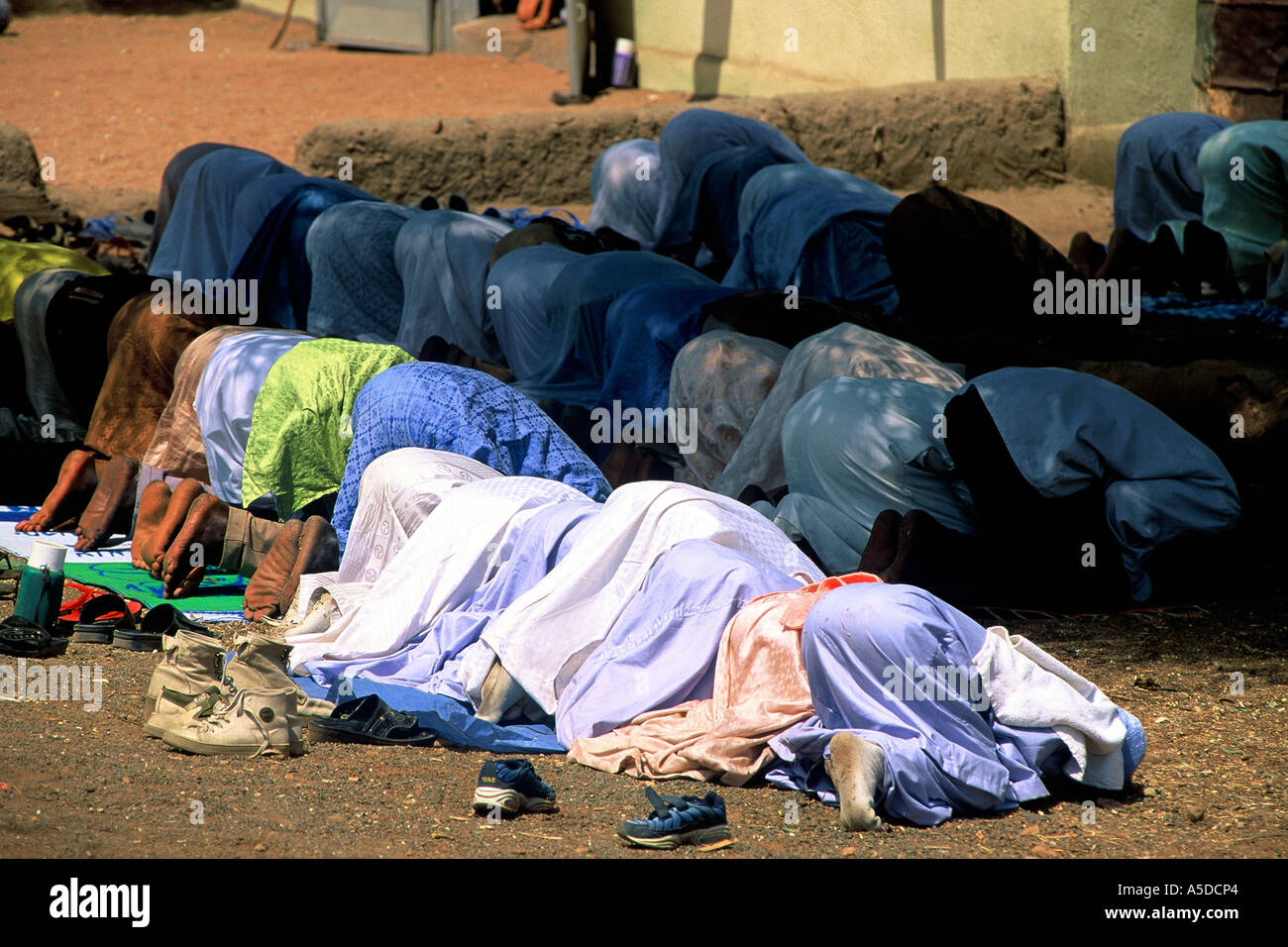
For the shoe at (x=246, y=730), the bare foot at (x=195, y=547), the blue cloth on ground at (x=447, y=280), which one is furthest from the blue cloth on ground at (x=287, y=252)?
the shoe at (x=246, y=730)

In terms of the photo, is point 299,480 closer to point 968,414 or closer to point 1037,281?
point 968,414

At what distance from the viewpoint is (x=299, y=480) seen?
5688 millimetres

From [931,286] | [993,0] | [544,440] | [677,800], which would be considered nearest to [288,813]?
[677,800]

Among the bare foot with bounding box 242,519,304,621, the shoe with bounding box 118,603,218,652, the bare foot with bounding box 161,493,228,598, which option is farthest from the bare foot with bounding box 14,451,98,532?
the shoe with bounding box 118,603,218,652

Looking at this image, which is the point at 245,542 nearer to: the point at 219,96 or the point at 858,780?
the point at 858,780

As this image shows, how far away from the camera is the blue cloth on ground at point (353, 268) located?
802 cm

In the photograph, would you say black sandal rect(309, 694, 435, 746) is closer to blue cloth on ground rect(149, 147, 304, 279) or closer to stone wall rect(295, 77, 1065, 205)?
blue cloth on ground rect(149, 147, 304, 279)

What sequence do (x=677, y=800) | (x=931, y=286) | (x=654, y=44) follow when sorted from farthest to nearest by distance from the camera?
(x=654, y=44)
(x=931, y=286)
(x=677, y=800)

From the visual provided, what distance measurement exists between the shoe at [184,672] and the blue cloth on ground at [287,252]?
4.54m

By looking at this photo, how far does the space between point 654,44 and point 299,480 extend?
8056 mm

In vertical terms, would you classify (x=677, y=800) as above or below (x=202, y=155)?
below

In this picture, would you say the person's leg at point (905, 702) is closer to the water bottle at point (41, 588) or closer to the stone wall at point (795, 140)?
the water bottle at point (41, 588)

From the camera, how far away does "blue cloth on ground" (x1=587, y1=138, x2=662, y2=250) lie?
973 cm

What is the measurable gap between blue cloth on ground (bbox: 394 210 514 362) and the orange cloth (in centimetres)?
433
